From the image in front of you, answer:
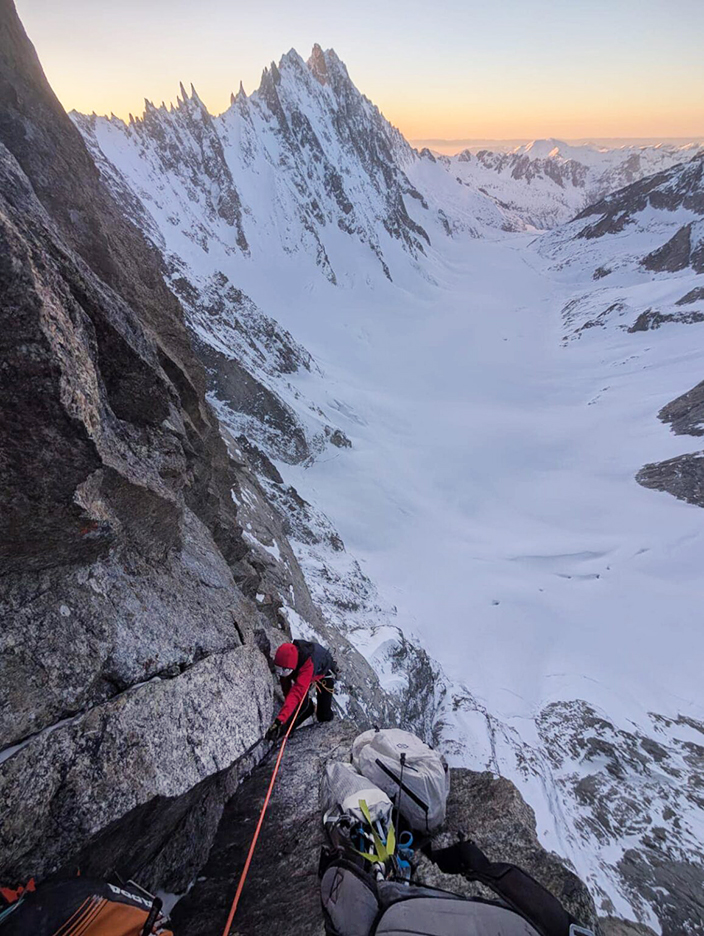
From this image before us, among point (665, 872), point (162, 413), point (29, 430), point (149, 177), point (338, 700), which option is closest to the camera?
point (29, 430)

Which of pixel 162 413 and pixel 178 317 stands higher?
pixel 178 317

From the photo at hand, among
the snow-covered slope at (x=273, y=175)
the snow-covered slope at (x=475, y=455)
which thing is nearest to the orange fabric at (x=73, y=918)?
the snow-covered slope at (x=475, y=455)

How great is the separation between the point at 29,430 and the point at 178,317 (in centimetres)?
627

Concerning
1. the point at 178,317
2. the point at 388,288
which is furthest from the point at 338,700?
the point at 388,288

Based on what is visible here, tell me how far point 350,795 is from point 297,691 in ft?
5.48

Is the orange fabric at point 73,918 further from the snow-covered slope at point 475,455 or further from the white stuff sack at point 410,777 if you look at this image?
the snow-covered slope at point 475,455

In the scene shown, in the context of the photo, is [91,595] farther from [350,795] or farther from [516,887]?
[516,887]

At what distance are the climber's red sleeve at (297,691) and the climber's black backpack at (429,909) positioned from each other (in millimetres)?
2169

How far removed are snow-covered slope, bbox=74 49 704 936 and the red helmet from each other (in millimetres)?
6189

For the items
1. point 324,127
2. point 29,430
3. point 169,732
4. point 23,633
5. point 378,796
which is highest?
point 324,127

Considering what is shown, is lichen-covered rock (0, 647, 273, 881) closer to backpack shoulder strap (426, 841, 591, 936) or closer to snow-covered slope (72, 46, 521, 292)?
backpack shoulder strap (426, 841, 591, 936)

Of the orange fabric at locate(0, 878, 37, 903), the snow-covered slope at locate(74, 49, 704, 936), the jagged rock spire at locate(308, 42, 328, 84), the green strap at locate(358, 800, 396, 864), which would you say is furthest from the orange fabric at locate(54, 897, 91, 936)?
the jagged rock spire at locate(308, 42, 328, 84)

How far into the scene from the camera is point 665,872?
38.1 ft

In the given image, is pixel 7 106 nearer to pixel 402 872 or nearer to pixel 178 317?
pixel 178 317
